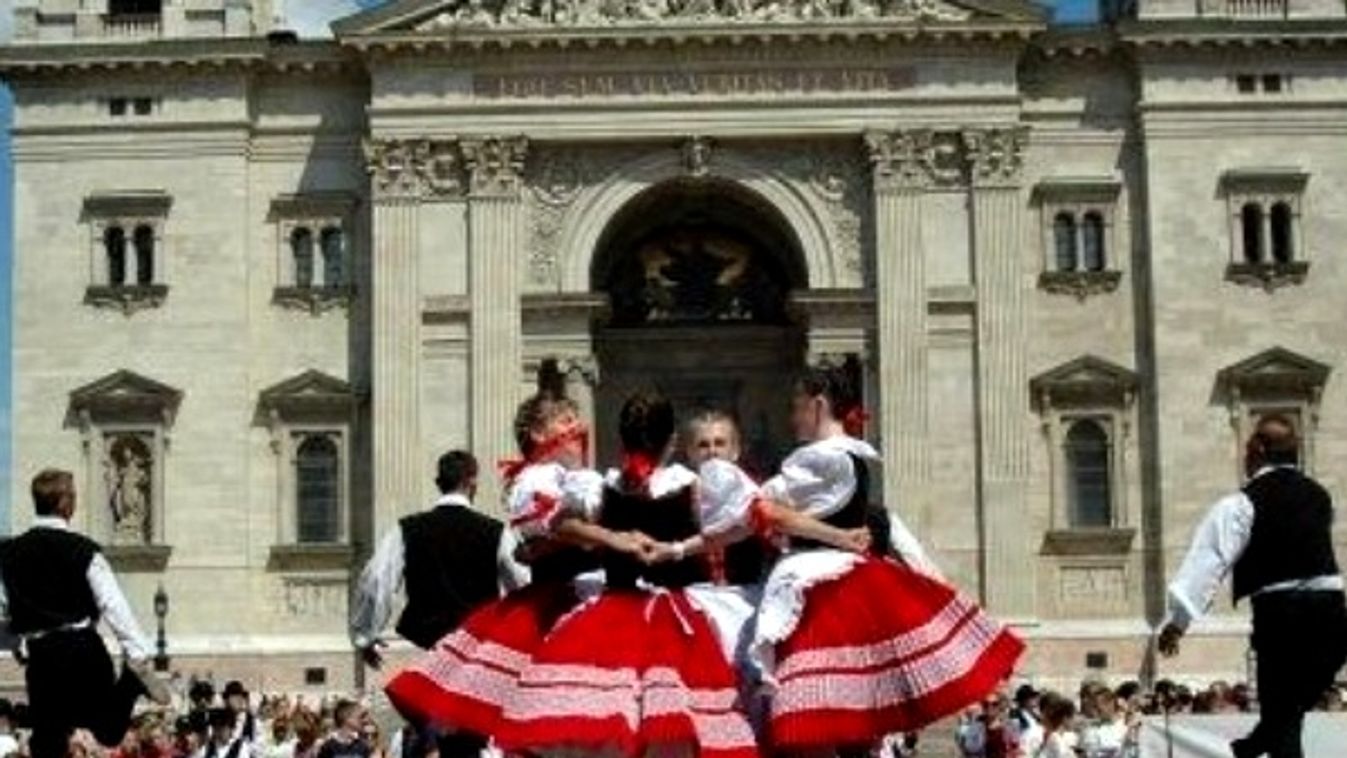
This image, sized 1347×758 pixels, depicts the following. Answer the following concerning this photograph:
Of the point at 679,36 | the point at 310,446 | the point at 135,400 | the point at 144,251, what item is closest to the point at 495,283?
the point at 310,446

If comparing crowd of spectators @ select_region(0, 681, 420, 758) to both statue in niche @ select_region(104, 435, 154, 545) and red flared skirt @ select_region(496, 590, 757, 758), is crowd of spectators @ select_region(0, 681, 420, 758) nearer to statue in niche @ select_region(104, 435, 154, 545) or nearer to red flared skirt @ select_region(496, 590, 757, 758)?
→ red flared skirt @ select_region(496, 590, 757, 758)

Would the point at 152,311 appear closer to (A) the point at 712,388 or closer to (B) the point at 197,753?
(A) the point at 712,388

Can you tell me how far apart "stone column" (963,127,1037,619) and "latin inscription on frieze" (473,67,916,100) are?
7.43 ft

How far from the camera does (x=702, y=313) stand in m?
54.5

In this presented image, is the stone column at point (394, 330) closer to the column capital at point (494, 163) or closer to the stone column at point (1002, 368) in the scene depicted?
the column capital at point (494, 163)

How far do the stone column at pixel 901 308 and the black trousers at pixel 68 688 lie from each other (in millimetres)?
33719

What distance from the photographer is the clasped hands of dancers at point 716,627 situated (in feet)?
44.1

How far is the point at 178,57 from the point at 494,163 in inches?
259

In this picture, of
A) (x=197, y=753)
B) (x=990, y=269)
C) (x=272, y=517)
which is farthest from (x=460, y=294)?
(x=197, y=753)

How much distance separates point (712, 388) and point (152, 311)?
11090mm

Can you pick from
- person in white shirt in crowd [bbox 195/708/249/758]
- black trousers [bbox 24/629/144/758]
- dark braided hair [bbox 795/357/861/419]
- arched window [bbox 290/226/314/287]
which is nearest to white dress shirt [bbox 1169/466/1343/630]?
dark braided hair [bbox 795/357/861/419]

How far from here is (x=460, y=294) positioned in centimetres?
5109

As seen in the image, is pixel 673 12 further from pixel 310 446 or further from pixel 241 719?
pixel 241 719

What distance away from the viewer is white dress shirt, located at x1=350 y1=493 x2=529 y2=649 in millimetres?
17500
